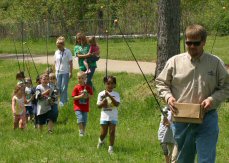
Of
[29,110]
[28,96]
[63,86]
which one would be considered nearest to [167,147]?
[28,96]

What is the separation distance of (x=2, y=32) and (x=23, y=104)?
31332mm

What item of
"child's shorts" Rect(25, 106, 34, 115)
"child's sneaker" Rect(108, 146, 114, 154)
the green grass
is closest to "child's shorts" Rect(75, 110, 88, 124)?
the green grass

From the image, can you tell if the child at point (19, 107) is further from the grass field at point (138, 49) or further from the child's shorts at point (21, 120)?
the grass field at point (138, 49)

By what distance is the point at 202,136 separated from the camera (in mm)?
6379

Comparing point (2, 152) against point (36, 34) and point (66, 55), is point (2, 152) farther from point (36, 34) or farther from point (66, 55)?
point (36, 34)

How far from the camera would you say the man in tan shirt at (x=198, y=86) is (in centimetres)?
623

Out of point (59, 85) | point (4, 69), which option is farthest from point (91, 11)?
point (59, 85)

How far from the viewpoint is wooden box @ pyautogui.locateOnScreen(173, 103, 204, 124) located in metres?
6.19

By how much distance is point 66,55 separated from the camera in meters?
14.8

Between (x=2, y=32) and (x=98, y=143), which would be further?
(x=2, y=32)

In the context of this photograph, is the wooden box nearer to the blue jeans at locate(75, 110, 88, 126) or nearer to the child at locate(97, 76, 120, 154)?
the child at locate(97, 76, 120, 154)

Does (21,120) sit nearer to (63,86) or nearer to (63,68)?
(63,86)

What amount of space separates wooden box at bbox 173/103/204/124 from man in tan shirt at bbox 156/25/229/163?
52 millimetres

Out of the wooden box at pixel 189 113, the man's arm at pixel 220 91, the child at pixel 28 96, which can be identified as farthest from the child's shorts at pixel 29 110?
the man's arm at pixel 220 91
